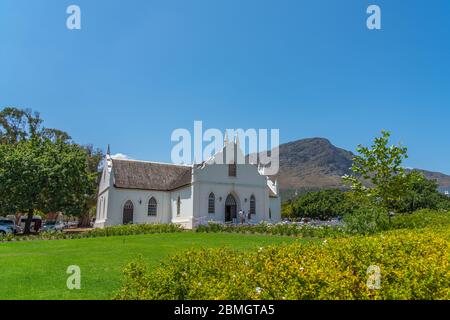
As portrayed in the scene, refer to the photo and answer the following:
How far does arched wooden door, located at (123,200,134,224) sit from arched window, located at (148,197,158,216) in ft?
6.34

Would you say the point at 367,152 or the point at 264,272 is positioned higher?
the point at 367,152

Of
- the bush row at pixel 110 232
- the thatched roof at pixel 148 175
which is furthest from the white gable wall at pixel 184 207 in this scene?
the bush row at pixel 110 232

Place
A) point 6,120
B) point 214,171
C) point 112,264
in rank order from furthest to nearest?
1. point 6,120
2. point 214,171
3. point 112,264

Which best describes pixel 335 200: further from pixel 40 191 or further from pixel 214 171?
pixel 40 191

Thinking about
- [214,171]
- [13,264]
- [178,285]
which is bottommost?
[13,264]

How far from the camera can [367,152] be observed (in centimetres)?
2045

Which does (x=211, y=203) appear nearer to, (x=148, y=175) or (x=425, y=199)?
(x=148, y=175)

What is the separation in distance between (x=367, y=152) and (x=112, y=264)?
14.3 meters

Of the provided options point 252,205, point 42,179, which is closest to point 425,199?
point 252,205

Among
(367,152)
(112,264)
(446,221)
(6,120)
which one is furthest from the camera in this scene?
(6,120)

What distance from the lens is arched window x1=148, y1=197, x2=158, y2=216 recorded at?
4330 centimetres

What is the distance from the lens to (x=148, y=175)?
44875mm
